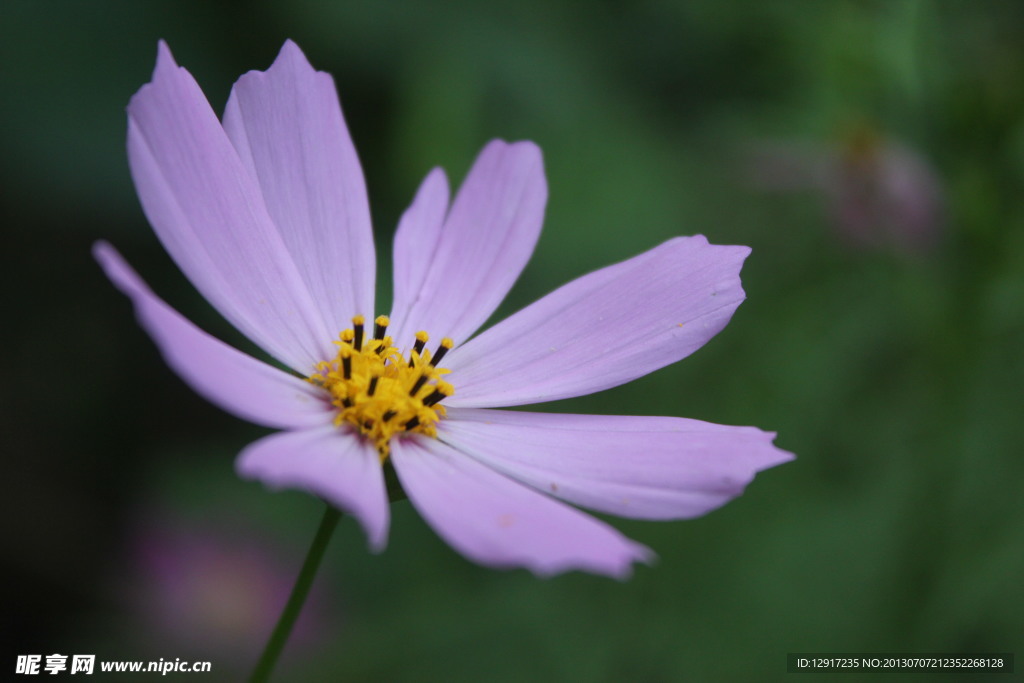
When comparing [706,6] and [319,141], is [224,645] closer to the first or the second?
[319,141]

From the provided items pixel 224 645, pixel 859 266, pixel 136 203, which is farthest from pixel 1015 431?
pixel 136 203

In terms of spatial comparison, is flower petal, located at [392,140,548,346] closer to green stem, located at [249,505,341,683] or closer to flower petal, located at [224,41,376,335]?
flower petal, located at [224,41,376,335]

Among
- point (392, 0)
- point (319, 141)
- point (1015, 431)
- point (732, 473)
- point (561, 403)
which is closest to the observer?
point (732, 473)

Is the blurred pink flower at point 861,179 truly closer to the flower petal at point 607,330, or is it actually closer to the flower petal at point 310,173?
the flower petal at point 607,330

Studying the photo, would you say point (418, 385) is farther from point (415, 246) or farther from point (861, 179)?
point (861, 179)

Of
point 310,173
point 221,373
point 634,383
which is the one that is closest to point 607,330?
point 310,173

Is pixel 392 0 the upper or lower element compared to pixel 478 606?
upper
